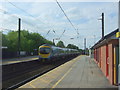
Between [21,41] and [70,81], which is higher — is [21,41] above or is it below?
above

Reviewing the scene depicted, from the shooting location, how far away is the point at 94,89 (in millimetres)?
9945

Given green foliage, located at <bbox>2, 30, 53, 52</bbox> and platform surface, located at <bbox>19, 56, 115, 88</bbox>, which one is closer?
platform surface, located at <bbox>19, 56, 115, 88</bbox>

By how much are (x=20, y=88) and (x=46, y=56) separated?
1864 cm

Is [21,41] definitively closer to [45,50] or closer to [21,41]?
[21,41]

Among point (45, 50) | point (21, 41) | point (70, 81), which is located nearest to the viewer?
point (70, 81)

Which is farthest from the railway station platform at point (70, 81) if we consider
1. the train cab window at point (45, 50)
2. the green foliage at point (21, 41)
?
the green foliage at point (21, 41)

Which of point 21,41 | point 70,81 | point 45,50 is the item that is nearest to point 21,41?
point 21,41

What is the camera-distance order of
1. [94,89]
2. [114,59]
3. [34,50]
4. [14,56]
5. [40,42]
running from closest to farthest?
[94,89] → [114,59] → [14,56] → [34,50] → [40,42]

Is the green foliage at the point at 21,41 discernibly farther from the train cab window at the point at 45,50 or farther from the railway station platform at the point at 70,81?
the railway station platform at the point at 70,81

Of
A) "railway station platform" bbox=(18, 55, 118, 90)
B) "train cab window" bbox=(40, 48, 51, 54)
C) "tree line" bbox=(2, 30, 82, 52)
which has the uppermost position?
"tree line" bbox=(2, 30, 82, 52)

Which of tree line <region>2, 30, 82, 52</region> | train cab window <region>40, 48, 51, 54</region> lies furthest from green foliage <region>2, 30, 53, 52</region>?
train cab window <region>40, 48, 51, 54</region>

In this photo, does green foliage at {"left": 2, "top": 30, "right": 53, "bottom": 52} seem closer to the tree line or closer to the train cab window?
the tree line

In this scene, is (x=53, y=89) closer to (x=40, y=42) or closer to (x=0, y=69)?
(x=0, y=69)

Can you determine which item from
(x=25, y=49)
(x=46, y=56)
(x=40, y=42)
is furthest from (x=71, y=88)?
(x=40, y=42)
